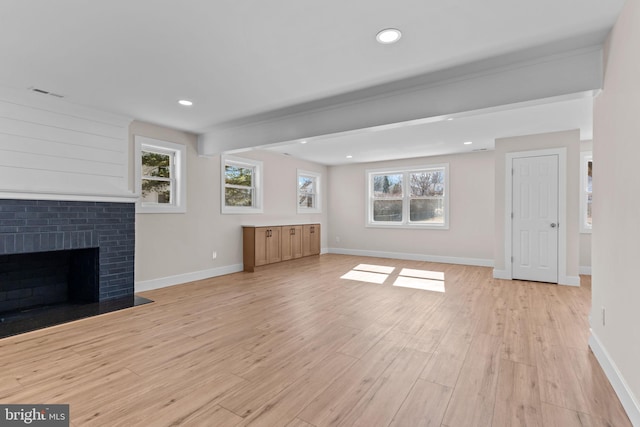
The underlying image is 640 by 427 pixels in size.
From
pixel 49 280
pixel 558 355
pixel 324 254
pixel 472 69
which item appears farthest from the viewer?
pixel 324 254

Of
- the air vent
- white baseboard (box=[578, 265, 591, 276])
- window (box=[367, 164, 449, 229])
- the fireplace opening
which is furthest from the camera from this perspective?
window (box=[367, 164, 449, 229])

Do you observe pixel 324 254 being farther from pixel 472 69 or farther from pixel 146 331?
pixel 472 69

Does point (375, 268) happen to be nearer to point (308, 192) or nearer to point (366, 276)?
point (366, 276)

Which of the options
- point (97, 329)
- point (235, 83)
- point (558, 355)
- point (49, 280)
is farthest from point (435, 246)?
point (49, 280)

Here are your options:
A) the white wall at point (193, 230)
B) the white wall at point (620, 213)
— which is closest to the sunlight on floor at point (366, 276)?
the white wall at point (193, 230)

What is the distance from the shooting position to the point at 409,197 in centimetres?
773

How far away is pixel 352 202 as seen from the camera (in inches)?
337

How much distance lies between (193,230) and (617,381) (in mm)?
5372

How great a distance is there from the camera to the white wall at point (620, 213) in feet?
5.87

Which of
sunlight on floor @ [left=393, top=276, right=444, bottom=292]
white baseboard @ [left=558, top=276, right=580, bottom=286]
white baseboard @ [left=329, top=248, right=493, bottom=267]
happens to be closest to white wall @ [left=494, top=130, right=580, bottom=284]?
white baseboard @ [left=558, top=276, right=580, bottom=286]

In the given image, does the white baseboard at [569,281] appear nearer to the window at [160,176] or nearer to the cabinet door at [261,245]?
the cabinet door at [261,245]

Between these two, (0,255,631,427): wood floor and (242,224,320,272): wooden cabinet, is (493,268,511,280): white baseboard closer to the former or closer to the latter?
Answer: (0,255,631,427): wood floor

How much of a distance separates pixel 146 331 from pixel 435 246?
6137 millimetres

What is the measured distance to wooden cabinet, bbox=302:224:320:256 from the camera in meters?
7.57
